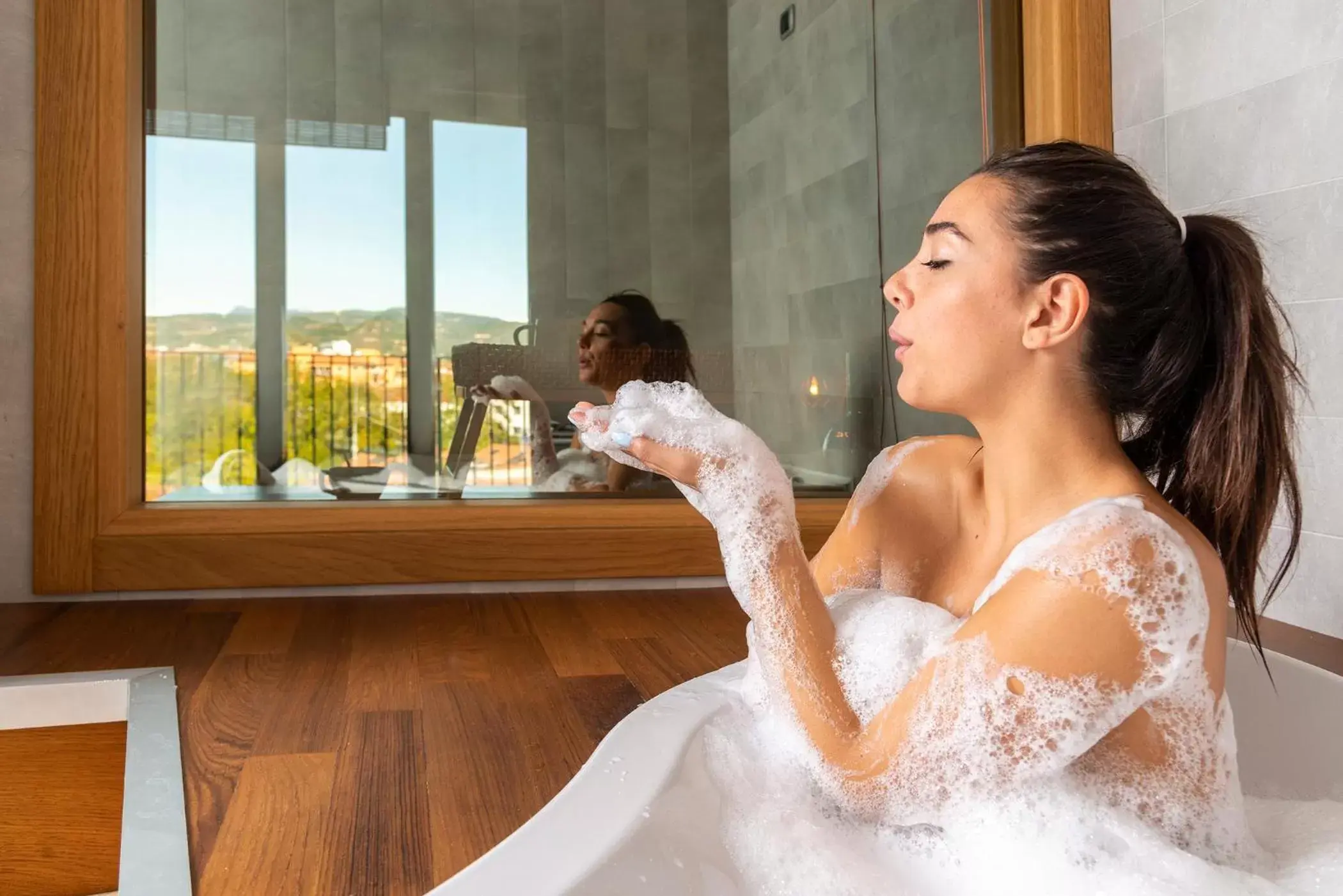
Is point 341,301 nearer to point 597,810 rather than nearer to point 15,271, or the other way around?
point 15,271

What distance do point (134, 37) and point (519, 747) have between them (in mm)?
1771

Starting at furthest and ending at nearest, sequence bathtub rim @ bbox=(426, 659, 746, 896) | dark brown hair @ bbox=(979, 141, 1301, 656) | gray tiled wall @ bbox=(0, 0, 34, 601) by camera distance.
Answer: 1. gray tiled wall @ bbox=(0, 0, 34, 601)
2. dark brown hair @ bbox=(979, 141, 1301, 656)
3. bathtub rim @ bbox=(426, 659, 746, 896)

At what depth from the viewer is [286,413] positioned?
89.7 inches

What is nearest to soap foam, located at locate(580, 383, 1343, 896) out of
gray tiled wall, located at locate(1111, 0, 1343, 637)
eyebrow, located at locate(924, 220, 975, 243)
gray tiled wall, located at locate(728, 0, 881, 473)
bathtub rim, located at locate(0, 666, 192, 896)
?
eyebrow, located at locate(924, 220, 975, 243)

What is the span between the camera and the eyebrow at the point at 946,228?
3.40ft

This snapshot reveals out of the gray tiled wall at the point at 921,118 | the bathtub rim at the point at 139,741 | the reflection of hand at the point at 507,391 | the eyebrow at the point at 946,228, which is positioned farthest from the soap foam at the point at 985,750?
the gray tiled wall at the point at 921,118

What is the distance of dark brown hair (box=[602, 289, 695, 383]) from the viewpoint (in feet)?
8.01

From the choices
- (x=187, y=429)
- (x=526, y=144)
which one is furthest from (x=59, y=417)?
(x=526, y=144)

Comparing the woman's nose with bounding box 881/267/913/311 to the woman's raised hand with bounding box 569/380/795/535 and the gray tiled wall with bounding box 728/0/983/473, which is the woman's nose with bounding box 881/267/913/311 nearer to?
the woman's raised hand with bounding box 569/380/795/535

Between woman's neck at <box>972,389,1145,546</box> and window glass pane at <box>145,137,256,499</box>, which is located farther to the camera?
window glass pane at <box>145,137,256,499</box>

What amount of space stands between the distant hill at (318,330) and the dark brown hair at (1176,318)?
1.54 m

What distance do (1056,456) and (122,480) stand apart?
6.31 feet

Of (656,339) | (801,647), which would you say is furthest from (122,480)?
(801,647)

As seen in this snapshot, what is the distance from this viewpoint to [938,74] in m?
2.55
